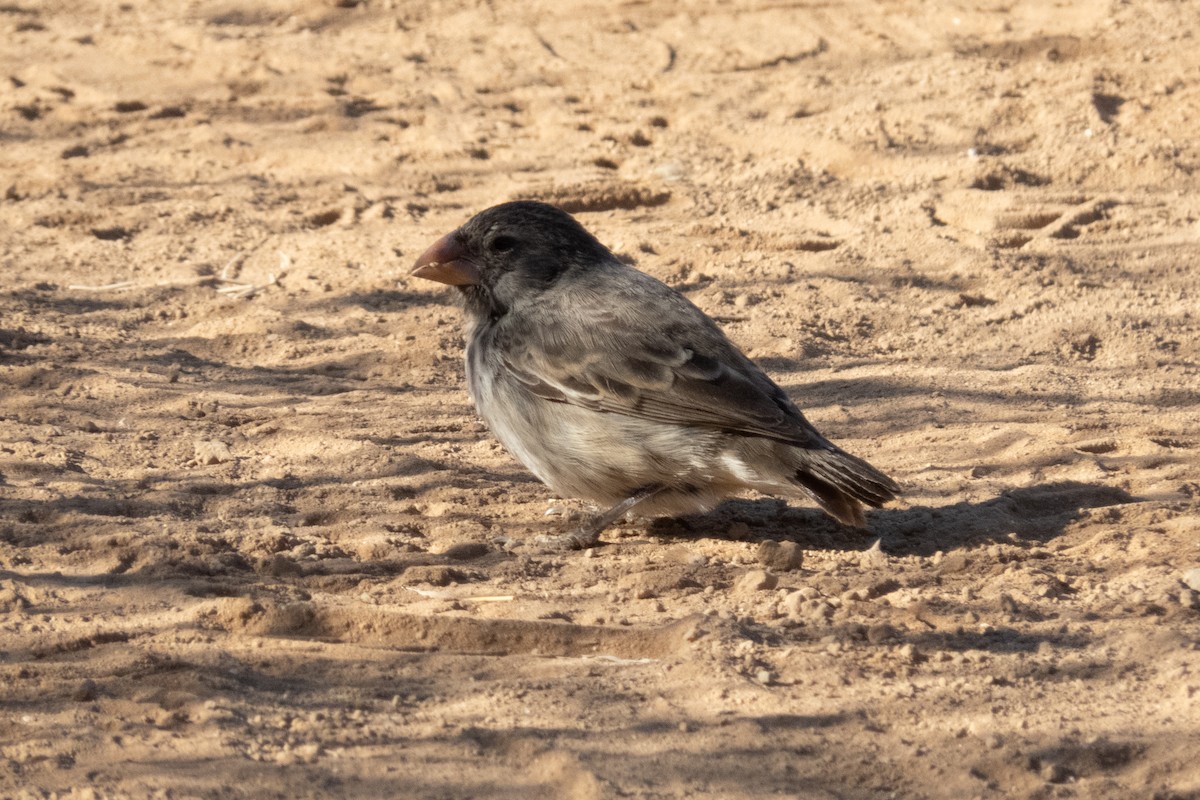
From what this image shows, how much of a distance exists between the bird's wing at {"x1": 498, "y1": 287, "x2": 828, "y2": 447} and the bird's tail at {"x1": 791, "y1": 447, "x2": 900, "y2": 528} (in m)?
0.09

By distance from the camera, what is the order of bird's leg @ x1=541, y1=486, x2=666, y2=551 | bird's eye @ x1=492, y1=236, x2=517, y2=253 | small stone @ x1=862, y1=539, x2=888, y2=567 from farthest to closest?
bird's eye @ x1=492, y1=236, x2=517, y2=253
bird's leg @ x1=541, y1=486, x2=666, y2=551
small stone @ x1=862, y1=539, x2=888, y2=567

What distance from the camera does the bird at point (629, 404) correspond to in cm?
543

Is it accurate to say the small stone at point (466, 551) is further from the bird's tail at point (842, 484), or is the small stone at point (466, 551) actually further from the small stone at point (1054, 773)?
the small stone at point (1054, 773)

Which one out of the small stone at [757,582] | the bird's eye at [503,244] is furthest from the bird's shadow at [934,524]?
the bird's eye at [503,244]

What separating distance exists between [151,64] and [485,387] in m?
5.76

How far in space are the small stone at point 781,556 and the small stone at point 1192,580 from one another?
128 cm

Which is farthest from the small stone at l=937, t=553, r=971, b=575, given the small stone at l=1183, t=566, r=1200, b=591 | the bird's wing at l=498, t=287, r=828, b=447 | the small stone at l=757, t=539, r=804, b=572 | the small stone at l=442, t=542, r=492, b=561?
the small stone at l=442, t=542, r=492, b=561

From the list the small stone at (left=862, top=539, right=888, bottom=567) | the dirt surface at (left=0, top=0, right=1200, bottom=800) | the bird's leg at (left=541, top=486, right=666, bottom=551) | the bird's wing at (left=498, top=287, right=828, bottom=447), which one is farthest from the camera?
the bird's leg at (left=541, top=486, right=666, bottom=551)

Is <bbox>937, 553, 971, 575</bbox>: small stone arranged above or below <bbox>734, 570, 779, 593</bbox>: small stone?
below

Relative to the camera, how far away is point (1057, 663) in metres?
4.43

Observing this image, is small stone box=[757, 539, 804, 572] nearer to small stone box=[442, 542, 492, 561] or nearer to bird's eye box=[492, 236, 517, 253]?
small stone box=[442, 542, 492, 561]

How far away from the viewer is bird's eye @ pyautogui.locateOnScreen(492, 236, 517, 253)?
6137mm

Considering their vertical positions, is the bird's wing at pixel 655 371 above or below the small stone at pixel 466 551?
above

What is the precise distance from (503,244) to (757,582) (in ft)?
6.27
